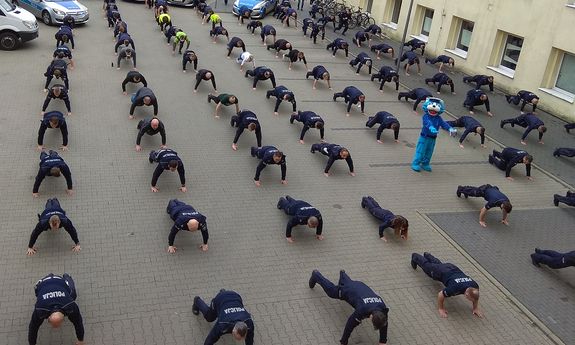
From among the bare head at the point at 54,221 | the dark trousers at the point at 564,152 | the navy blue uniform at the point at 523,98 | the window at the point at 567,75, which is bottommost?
the bare head at the point at 54,221

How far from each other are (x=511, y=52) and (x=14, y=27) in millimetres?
18184

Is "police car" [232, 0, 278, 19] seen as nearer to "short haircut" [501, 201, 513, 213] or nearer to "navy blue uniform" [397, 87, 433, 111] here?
"navy blue uniform" [397, 87, 433, 111]

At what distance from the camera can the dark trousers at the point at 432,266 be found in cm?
833

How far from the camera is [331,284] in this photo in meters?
7.84

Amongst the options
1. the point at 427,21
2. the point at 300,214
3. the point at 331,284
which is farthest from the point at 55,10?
the point at 331,284

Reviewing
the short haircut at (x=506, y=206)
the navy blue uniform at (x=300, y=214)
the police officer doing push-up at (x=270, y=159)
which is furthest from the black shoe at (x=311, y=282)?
the short haircut at (x=506, y=206)

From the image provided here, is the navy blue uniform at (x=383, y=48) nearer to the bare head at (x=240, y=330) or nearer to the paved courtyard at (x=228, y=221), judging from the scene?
the paved courtyard at (x=228, y=221)

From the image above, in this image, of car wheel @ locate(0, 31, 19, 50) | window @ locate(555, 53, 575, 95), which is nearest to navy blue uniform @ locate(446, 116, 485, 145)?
window @ locate(555, 53, 575, 95)

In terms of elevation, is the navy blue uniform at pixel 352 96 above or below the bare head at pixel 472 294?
above

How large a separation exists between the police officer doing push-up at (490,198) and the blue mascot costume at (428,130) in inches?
58.1

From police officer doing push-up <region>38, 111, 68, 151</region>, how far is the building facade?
1518cm

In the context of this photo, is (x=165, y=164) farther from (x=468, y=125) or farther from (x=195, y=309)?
(x=468, y=125)

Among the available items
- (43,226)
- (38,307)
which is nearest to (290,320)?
(38,307)

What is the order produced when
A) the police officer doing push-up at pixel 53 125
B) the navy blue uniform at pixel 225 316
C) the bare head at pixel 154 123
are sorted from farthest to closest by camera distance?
the bare head at pixel 154 123 → the police officer doing push-up at pixel 53 125 → the navy blue uniform at pixel 225 316
